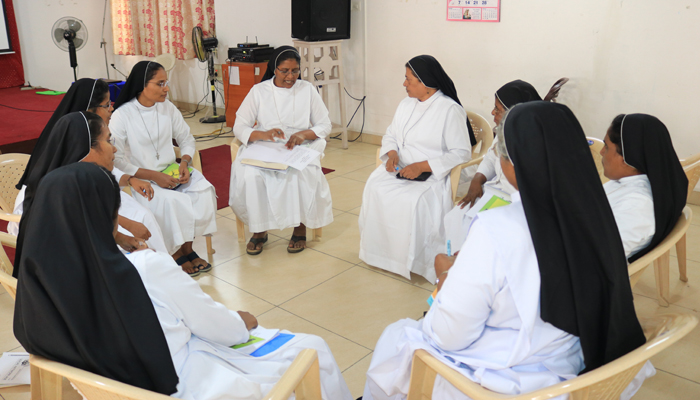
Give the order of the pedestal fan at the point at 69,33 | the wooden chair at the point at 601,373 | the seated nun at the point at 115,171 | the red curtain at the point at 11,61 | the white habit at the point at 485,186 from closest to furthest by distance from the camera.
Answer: the wooden chair at the point at 601,373, the seated nun at the point at 115,171, the white habit at the point at 485,186, the pedestal fan at the point at 69,33, the red curtain at the point at 11,61

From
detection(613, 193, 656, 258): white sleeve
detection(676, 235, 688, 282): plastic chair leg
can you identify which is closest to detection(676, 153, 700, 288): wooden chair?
detection(676, 235, 688, 282): plastic chair leg

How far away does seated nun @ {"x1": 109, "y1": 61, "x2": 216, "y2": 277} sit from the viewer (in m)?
3.33

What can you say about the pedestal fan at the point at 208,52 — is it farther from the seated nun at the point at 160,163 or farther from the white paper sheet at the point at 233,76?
the seated nun at the point at 160,163

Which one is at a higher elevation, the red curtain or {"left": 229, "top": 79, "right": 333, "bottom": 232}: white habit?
the red curtain

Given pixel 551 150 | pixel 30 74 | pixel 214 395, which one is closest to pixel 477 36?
pixel 551 150

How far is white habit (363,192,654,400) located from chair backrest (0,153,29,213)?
2.59 metres

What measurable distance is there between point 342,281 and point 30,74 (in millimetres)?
7649

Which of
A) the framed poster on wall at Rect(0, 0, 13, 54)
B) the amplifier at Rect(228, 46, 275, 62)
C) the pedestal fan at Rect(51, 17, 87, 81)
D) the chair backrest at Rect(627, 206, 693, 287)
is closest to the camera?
the chair backrest at Rect(627, 206, 693, 287)

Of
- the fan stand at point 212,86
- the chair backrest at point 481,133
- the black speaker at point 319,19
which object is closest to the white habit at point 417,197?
the chair backrest at point 481,133

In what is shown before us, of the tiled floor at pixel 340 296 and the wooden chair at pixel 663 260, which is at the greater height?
the wooden chair at pixel 663 260

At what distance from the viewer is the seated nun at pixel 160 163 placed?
10.9 ft

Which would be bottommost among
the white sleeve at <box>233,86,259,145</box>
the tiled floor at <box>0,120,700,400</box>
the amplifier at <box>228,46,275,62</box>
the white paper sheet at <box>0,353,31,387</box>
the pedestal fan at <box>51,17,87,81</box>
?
the tiled floor at <box>0,120,700,400</box>

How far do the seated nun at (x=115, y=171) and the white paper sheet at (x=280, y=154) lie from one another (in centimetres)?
79

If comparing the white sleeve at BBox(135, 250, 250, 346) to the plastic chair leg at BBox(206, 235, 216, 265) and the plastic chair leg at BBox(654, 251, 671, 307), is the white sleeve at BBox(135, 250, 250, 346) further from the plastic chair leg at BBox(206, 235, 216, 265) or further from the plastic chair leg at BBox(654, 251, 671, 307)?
the plastic chair leg at BBox(654, 251, 671, 307)
